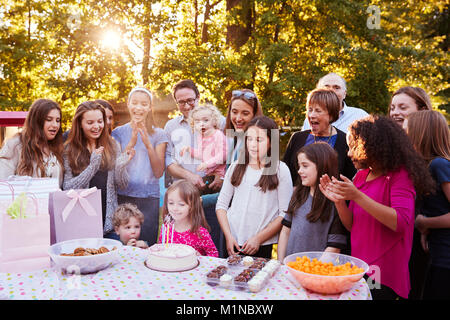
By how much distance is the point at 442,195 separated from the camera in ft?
7.78

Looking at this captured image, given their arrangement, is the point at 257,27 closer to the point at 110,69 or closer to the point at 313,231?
the point at 110,69

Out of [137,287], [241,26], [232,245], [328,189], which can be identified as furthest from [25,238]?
[241,26]

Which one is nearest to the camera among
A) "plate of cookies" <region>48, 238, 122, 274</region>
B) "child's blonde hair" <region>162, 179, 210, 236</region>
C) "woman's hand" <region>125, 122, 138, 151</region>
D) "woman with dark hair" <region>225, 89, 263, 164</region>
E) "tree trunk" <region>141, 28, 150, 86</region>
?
"plate of cookies" <region>48, 238, 122, 274</region>

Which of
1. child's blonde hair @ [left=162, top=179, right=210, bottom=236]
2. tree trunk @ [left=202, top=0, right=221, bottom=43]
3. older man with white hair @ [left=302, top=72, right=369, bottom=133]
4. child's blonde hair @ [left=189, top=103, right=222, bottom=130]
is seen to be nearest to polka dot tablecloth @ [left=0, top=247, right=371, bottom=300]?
child's blonde hair @ [left=162, top=179, right=210, bottom=236]

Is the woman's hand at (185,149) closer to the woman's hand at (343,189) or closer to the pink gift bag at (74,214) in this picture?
the pink gift bag at (74,214)

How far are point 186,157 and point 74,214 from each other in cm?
146

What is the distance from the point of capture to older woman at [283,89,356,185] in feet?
9.19

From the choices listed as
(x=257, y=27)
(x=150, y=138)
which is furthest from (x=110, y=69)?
(x=150, y=138)

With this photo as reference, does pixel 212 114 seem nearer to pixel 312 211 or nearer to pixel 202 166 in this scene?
pixel 202 166

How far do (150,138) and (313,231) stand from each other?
5.63 ft

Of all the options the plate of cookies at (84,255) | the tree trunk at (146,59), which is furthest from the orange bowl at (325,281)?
the tree trunk at (146,59)

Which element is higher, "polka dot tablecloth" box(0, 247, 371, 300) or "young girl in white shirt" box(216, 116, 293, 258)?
"young girl in white shirt" box(216, 116, 293, 258)

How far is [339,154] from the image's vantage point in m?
2.82

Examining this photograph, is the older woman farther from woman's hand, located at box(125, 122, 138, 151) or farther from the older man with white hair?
woman's hand, located at box(125, 122, 138, 151)
